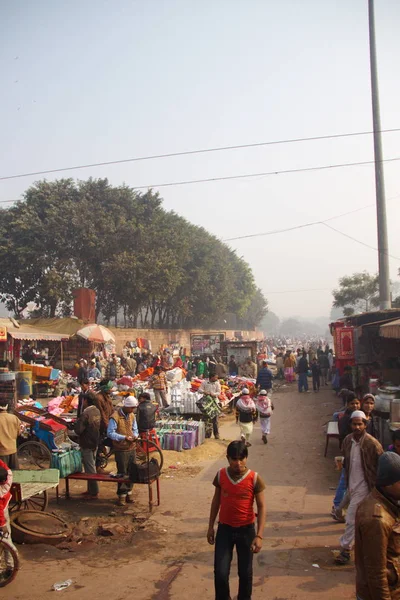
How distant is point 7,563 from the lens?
533 centimetres

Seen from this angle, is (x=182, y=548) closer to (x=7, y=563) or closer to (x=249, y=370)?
(x=7, y=563)

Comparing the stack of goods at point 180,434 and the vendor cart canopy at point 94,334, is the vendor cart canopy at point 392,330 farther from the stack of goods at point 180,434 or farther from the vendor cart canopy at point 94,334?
the vendor cart canopy at point 94,334

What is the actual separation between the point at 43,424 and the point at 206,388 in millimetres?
4607

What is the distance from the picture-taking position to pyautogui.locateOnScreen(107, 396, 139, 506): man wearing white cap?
7.91m

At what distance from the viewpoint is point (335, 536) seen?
6445 mm

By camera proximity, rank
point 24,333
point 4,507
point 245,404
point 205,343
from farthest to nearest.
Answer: point 205,343 < point 24,333 < point 245,404 < point 4,507

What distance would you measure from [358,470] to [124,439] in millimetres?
3699

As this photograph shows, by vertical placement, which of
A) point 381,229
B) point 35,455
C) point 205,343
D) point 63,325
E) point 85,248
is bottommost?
point 35,455

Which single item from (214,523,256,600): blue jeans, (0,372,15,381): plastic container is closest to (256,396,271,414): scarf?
(0,372,15,381): plastic container

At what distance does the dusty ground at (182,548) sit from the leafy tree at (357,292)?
26.5 m

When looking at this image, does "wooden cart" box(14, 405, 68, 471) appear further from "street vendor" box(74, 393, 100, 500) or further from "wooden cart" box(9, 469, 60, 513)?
"wooden cart" box(9, 469, 60, 513)

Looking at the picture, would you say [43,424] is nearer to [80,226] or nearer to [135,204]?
[80,226]

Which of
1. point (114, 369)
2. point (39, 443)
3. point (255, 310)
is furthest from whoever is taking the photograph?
point (255, 310)

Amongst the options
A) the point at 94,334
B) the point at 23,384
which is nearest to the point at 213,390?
the point at 23,384
